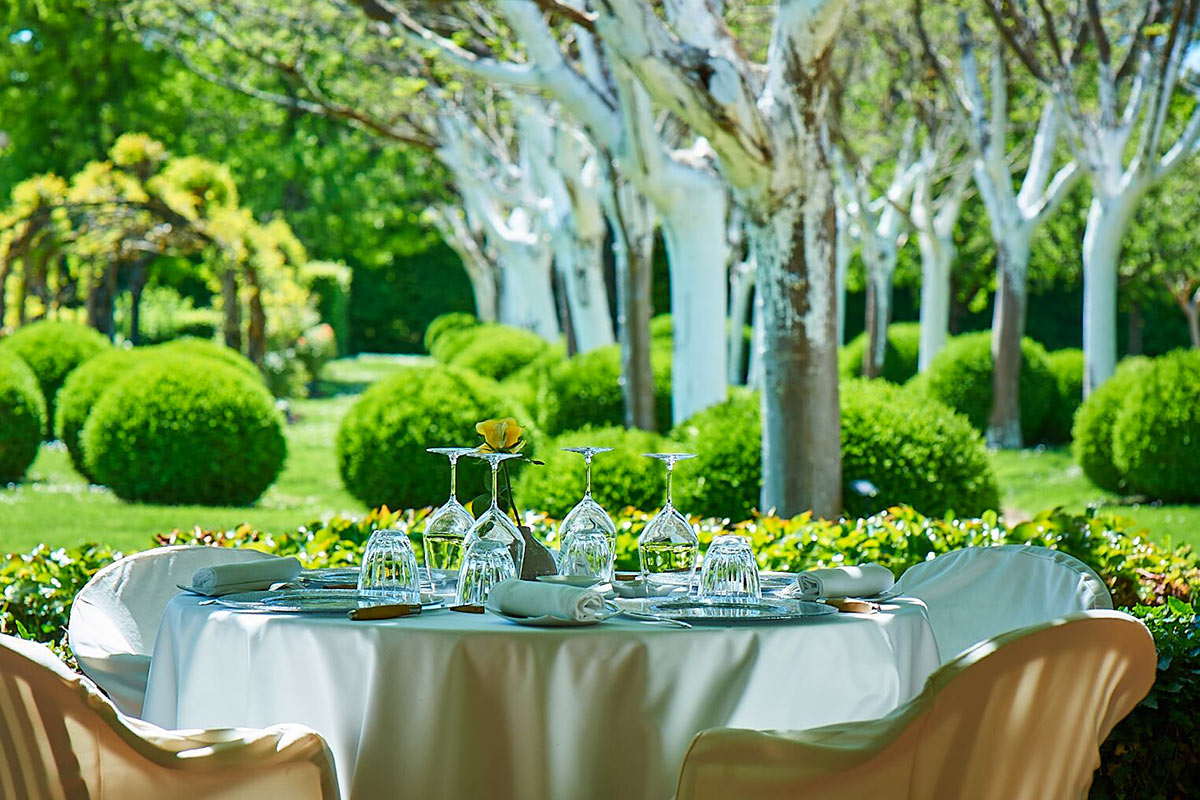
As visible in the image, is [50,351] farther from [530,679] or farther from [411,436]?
[530,679]

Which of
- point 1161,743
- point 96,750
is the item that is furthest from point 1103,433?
point 96,750

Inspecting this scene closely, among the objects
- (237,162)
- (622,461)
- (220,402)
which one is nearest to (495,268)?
(237,162)

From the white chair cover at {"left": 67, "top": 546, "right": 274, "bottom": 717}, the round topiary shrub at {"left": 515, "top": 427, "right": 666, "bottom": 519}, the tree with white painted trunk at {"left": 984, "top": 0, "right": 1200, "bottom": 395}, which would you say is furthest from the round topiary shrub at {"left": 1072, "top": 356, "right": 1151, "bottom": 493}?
the white chair cover at {"left": 67, "top": 546, "right": 274, "bottom": 717}

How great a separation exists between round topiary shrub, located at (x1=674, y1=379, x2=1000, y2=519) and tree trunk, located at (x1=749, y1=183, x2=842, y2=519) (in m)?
0.64

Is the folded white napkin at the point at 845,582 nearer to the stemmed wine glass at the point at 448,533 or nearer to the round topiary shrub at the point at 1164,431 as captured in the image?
the stemmed wine glass at the point at 448,533

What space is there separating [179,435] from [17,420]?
7.48 feet

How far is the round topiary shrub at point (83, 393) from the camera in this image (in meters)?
13.5

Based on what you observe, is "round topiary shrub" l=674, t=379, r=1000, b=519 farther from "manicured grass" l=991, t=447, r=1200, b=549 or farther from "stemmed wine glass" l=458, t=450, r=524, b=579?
"stemmed wine glass" l=458, t=450, r=524, b=579

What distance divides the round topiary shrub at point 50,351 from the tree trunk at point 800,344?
12013 millimetres

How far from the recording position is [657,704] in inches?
112

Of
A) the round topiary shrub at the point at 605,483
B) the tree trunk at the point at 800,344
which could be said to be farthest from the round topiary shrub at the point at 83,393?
the tree trunk at the point at 800,344

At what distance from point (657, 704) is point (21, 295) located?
19.3 m

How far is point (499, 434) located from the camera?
3.43 m

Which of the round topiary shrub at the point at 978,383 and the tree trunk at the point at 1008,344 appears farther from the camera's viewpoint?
A: the round topiary shrub at the point at 978,383
